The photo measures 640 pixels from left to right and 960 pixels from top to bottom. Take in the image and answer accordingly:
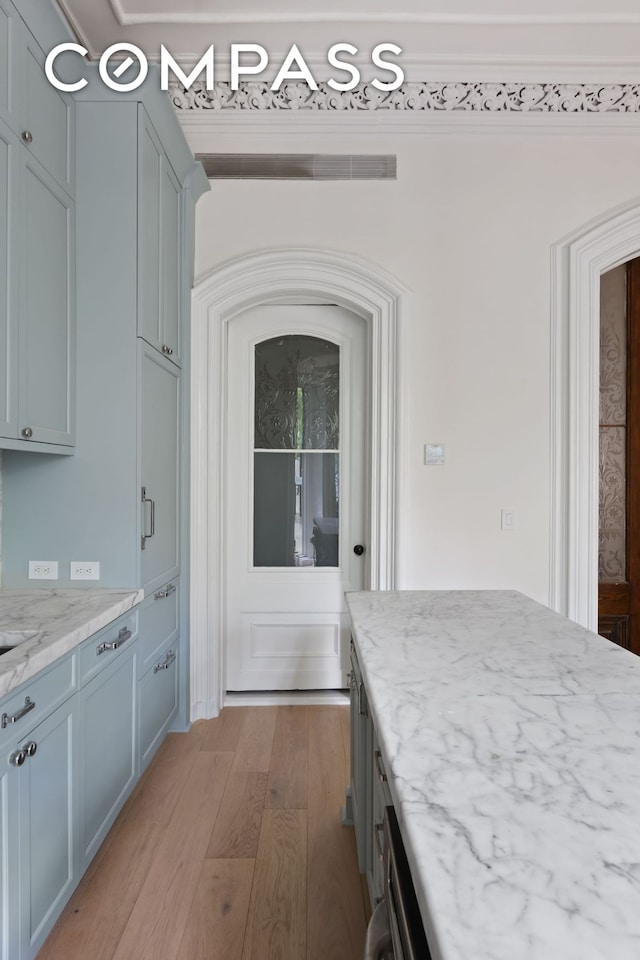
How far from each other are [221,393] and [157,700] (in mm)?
1572

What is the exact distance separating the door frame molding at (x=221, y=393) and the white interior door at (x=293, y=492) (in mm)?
217

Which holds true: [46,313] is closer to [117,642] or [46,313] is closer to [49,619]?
[49,619]

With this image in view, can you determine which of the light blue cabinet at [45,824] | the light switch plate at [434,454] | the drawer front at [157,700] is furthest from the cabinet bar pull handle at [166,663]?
the light switch plate at [434,454]

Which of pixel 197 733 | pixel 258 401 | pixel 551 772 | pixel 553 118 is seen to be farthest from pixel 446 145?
pixel 197 733

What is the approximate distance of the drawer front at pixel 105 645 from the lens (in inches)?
66.8

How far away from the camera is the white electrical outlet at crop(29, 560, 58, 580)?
2.13 m

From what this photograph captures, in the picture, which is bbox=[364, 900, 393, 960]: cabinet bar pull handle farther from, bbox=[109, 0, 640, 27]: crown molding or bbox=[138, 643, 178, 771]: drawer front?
bbox=[109, 0, 640, 27]: crown molding

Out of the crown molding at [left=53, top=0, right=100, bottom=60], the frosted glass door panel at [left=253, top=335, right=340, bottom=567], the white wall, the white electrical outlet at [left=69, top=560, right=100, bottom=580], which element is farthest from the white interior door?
the crown molding at [left=53, top=0, right=100, bottom=60]

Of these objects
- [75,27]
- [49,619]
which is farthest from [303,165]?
[49,619]

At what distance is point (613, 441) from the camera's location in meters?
3.34

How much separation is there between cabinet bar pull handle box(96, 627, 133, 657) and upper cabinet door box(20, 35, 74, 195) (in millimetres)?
1675

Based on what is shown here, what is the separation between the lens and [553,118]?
2.92m

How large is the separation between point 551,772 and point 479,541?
2279 mm

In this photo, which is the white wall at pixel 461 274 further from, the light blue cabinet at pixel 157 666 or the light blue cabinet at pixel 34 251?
the light blue cabinet at pixel 157 666
